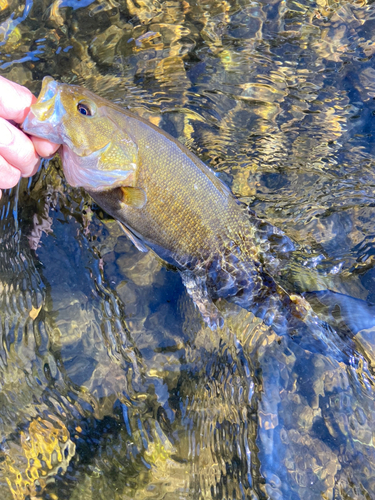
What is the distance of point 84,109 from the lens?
2.48 m

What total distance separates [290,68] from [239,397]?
3.32 m

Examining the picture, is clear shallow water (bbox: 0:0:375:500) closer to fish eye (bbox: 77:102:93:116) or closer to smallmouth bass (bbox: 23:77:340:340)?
smallmouth bass (bbox: 23:77:340:340)

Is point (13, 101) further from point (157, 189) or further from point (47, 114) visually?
point (157, 189)

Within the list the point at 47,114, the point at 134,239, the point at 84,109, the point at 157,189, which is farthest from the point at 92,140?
the point at 134,239

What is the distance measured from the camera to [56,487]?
264cm

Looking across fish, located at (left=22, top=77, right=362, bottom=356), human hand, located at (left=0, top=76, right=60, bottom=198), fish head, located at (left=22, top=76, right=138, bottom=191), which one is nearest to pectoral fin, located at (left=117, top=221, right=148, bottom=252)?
fish, located at (left=22, top=77, right=362, bottom=356)

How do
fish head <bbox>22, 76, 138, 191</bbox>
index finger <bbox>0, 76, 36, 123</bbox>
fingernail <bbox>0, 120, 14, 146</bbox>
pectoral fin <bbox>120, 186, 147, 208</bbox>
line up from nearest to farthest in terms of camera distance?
fingernail <bbox>0, 120, 14, 146</bbox> → index finger <bbox>0, 76, 36, 123</bbox> → fish head <bbox>22, 76, 138, 191</bbox> → pectoral fin <bbox>120, 186, 147, 208</bbox>

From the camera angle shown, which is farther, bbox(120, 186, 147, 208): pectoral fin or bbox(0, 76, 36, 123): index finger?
bbox(120, 186, 147, 208): pectoral fin

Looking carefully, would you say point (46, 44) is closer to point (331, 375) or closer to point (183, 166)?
point (183, 166)

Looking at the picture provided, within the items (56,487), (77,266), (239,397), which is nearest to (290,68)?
(77,266)

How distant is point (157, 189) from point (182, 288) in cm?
106

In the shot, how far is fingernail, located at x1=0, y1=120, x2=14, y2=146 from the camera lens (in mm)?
2020

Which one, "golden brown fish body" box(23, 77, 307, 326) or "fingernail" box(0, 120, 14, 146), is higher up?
"fingernail" box(0, 120, 14, 146)

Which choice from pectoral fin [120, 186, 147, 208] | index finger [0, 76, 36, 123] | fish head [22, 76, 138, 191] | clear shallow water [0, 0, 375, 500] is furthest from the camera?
clear shallow water [0, 0, 375, 500]
